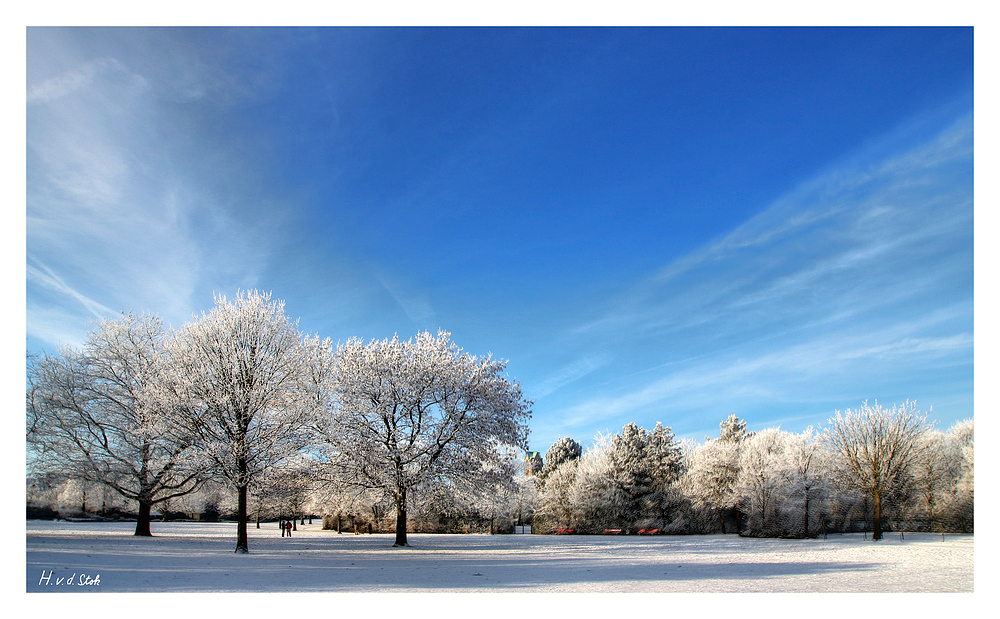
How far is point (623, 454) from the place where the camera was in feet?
160

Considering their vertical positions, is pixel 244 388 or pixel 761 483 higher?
pixel 244 388

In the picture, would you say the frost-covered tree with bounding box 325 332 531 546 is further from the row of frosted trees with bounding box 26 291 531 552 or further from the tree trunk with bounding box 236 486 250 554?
the tree trunk with bounding box 236 486 250 554

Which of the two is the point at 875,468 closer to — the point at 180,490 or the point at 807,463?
the point at 807,463

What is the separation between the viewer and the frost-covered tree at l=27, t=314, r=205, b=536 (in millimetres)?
24484

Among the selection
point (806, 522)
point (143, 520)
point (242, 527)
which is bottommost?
point (806, 522)

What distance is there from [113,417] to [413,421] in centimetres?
1520

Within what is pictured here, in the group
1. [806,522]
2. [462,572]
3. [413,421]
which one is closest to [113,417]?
[413,421]

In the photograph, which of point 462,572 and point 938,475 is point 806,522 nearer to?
point 938,475

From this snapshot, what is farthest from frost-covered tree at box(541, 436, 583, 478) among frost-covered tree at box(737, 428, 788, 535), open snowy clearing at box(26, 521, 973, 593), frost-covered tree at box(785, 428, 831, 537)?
open snowy clearing at box(26, 521, 973, 593)

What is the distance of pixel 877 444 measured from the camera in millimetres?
35250
